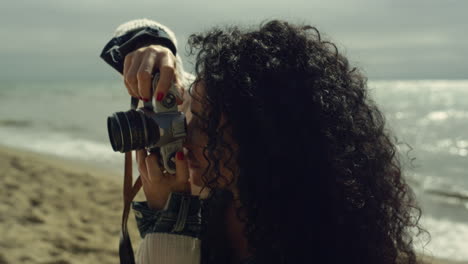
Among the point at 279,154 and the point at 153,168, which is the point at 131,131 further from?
the point at 279,154

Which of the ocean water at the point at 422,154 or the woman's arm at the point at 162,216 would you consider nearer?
the woman's arm at the point at 162,216

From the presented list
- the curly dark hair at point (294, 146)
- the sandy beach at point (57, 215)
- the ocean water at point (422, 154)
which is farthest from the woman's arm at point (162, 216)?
the sandy beach at point (57, 215)

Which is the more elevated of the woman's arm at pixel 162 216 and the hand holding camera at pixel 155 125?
the hand holding camera at pixel 155 125

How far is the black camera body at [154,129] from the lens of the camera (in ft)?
4.08

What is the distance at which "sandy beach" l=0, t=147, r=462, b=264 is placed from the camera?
10.3 ft

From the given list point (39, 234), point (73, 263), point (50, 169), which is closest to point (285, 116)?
point (73, 263)

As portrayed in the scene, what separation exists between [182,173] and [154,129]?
6.0 inches

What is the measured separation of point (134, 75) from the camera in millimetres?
1325

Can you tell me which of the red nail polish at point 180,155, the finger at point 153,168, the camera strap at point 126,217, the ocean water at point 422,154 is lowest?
the camera strap at point 126,217

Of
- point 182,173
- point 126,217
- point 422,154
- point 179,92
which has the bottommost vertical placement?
point 126,217

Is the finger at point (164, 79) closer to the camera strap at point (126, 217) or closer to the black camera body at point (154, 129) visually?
the black camera body at point (154, 129)

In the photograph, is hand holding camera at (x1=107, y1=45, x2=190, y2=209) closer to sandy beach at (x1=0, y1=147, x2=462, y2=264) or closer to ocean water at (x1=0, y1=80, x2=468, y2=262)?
ocean water at (x1=0, y1=80, x2=468, y2=262)

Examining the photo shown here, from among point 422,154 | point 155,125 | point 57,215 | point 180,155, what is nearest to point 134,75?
point 155,125

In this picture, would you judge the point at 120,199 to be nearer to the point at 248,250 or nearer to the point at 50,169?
the point at 50,169
